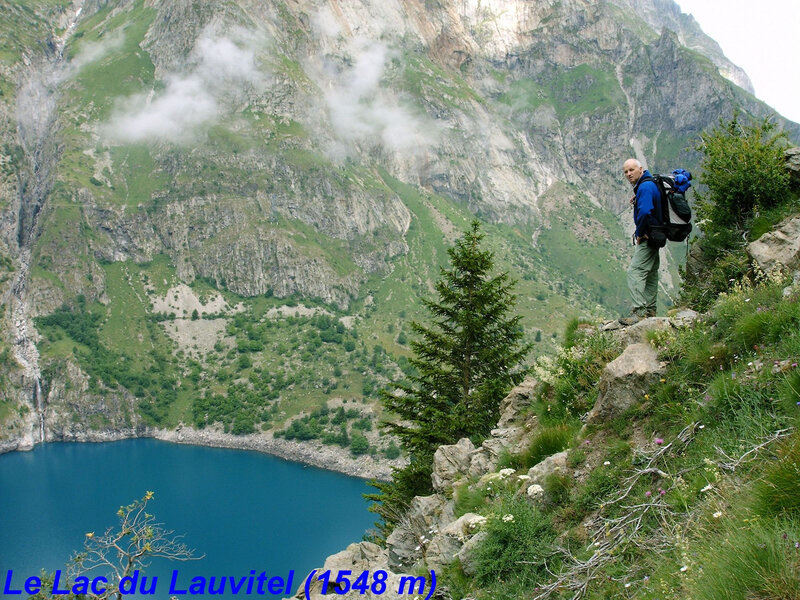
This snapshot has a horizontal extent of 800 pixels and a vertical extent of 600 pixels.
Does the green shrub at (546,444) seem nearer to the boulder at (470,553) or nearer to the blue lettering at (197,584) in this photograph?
the boulder at (470,553)

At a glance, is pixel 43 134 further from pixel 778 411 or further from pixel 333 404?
pixel 778 411

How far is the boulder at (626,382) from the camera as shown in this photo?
5.71m

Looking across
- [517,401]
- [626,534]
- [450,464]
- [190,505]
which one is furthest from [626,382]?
[190,505]

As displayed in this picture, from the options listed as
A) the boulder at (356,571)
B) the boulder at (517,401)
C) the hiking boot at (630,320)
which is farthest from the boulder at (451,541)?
the hiking boot at (630,320)

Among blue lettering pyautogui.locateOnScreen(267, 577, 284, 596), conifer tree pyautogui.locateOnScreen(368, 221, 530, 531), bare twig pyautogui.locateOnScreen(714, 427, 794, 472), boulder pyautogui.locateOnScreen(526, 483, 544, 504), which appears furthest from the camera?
conifer tree pyautogui.locateOnScreen(368, 221, 530, 531)

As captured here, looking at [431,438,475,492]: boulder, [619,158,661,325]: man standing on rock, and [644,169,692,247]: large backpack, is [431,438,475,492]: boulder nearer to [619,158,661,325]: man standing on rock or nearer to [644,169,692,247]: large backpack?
[619,158,661,325]: man standing on rock

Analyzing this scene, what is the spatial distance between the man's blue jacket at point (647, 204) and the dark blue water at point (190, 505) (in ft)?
186

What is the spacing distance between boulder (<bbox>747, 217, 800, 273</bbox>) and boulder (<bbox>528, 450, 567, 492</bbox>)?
11.5 feet

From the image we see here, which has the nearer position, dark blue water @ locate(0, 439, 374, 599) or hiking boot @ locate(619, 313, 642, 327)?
hiking boot @ locate(619, 313, 642, 327)

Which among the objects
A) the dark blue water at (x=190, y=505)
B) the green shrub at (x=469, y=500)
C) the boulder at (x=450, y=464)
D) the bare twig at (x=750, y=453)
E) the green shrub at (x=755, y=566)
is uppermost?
the dark blue water at (x=190, y=505)

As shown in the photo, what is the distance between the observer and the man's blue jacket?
8.16 metres

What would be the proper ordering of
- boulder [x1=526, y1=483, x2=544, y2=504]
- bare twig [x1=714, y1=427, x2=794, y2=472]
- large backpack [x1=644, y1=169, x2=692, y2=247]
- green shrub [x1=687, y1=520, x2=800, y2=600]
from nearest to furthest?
green shrub [x1=687, y1=520, x2=800, y2=600], bare twig [x1=714, y1=427, x2=794, y2=472], boulder [x1=526, y1=483, x2=544, y2=504], large backpack [x1=644, y1=169, x2=692, y2=247]

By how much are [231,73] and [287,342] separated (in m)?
113

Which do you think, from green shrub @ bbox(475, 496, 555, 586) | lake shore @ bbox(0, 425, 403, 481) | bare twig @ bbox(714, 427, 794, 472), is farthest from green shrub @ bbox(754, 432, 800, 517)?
lake shore @ bbox(0, 425, 403, 481)
